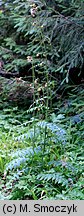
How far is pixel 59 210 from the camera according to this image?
2600 millimetres

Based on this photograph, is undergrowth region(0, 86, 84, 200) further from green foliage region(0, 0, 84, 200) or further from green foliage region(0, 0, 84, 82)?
green foliage region(0, 0, 84, 82)

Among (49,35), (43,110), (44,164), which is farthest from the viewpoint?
(49,35)

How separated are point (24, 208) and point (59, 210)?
272mm

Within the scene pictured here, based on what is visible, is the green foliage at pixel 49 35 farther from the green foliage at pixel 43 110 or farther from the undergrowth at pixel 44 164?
the undergrowth at pixel 44 164

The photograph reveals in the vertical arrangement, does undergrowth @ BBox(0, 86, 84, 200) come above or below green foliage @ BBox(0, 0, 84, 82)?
below

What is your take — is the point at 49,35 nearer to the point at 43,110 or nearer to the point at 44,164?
the point at 43,110

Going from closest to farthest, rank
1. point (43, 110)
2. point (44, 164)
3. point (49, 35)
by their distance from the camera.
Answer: point (44, 164), point (43, 110), point (49, 35)

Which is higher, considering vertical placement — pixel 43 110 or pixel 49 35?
pixel 49 35

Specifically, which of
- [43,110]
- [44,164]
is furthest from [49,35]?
[44,164]

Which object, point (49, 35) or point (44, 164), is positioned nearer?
→ point (44, 164)

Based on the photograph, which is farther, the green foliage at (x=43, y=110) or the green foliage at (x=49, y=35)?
the green foliage at (x=49, y=35)

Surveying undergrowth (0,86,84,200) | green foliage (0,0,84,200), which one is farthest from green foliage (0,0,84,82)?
undergrowth (0,86,84,200)

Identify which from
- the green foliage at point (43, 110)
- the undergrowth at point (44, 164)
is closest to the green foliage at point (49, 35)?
the green foliage at point (43, 110)

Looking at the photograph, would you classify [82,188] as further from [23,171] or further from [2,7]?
[2,7]
